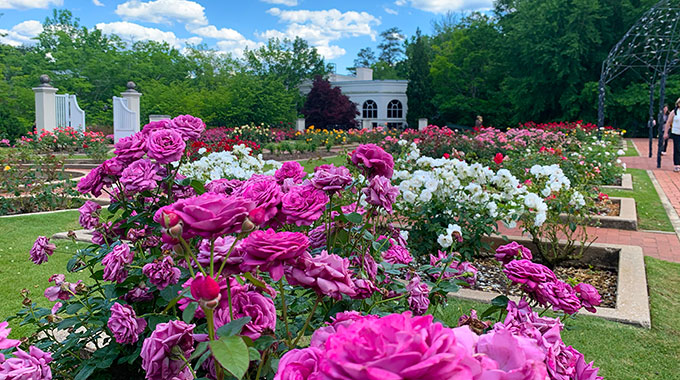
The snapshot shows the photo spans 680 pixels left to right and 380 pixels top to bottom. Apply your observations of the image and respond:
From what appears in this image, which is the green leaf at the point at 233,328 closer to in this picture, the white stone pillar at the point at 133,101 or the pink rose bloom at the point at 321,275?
the pink rose bloom at the point at 321,275

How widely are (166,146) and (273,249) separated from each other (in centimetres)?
82

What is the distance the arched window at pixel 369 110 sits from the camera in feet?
134

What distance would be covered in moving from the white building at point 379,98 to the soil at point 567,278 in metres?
35.5

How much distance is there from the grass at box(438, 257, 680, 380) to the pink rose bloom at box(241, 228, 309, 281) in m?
1.78

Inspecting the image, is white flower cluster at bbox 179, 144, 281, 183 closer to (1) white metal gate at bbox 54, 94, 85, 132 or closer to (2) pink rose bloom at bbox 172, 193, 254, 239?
(2) pink rose bloom at bbox 172, 193, 254, 239

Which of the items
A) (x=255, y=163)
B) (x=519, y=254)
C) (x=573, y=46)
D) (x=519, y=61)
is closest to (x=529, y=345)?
(x=519, y=254)

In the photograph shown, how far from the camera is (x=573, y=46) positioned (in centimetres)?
2755

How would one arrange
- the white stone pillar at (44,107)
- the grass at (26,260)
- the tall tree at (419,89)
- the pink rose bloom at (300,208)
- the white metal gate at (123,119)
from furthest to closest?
1. the tall tree at (419,89)
2. the white metal gate at (123,119)
3. the white stone pillar at (44,107)
4. the grass at (26,260)
5. the pink rose bloom at (300,208)

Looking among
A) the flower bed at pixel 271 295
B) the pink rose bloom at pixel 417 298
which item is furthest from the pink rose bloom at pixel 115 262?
the pink rose bloom at pixel 417 298

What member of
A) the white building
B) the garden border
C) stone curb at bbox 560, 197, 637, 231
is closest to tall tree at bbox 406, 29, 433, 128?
the white building

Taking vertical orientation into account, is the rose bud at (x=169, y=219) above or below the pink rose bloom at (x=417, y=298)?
above

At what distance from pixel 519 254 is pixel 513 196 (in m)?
2.35

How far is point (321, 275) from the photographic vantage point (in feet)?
3.14

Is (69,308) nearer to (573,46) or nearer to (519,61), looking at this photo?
(573,46)
